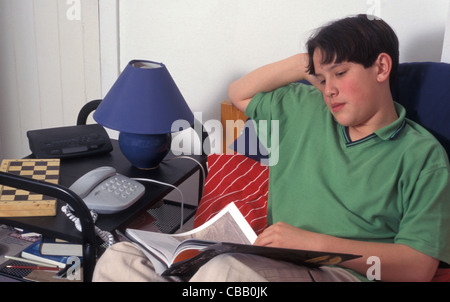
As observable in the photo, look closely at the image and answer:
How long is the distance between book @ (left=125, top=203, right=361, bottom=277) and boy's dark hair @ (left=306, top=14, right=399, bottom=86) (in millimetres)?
438

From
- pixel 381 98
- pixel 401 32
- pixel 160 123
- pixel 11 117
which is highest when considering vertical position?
pixel 401 32

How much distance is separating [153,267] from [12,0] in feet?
5.45

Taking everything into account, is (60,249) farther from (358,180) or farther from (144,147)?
(358,180)

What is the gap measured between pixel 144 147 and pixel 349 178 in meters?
0.61

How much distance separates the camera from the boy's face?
1.13 meters

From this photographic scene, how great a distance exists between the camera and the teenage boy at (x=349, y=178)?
103cm

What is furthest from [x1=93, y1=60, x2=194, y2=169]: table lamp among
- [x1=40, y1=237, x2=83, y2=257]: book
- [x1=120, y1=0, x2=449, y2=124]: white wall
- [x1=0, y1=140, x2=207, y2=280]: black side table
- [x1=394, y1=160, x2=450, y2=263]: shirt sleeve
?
[x1=394, y1=160, x2=450, y2=263]: shirt sleeve

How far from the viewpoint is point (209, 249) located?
89cm

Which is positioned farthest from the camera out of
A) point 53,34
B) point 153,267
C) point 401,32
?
point 53,34

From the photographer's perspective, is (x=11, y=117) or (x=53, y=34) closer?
(x=53, y=34)

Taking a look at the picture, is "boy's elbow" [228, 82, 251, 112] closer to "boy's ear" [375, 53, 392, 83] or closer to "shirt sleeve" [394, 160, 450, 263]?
"boy's ear" [375, 53, 392, 83]
